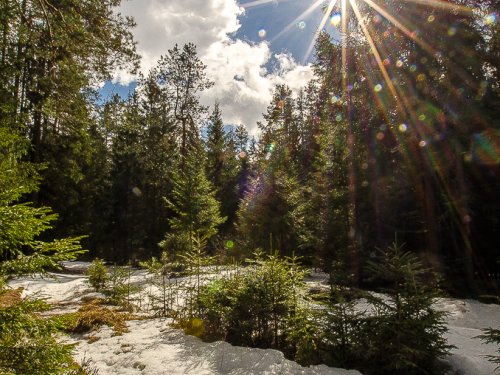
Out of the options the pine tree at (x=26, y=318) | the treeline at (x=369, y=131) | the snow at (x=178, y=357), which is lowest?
the snow at (x=178, y=357)

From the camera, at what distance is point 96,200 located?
3556 centimetres

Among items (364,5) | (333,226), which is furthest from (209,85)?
(333,226)

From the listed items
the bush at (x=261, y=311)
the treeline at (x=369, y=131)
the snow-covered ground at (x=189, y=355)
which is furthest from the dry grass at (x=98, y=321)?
the treeline at (x=369, y=131)

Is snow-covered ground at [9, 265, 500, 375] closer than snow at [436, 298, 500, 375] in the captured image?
No

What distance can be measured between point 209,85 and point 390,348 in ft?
87.9

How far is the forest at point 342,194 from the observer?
502cm

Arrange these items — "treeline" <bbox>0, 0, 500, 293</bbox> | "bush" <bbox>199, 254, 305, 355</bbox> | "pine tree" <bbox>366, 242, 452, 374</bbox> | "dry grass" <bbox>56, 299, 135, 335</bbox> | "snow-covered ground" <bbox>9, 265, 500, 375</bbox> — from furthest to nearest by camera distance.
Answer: "treeline" <bbox>0, 0, 500, 293</bbox>, "dry grass" <bbox>56, 299, 135, 335</bbox>, "bush" <bbox>199, 254, 305, 355</bbox>, "snow-covered ground" <bbox>9, 265, 500, 375</bbox>, "pine tree" <bbox>366, 242, 452, 374</bbox>

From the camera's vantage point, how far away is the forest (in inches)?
197

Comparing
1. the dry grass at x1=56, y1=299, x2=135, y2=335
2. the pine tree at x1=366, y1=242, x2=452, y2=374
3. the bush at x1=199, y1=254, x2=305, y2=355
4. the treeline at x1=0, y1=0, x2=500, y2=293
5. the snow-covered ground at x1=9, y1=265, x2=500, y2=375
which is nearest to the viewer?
the pine tree at x1=366, y1=242, x2=452, y2=374

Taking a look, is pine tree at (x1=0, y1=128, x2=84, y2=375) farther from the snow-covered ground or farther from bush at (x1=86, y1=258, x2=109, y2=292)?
bush at (x1=86, y1=258, x2=109, y2=292)

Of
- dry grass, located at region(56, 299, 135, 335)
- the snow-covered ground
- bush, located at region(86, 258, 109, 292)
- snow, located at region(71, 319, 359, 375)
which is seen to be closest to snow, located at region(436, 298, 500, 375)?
the snow-covered ground

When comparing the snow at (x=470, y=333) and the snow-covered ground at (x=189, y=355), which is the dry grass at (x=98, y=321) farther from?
the snow at (x=470, y=333)

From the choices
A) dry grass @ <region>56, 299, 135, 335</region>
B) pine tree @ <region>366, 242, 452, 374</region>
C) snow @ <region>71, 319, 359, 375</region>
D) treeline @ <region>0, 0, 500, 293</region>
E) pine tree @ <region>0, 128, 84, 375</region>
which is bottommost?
snow @ <region>71, 319, 359, 375</region>

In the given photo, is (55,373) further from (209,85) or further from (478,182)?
(209,85)
